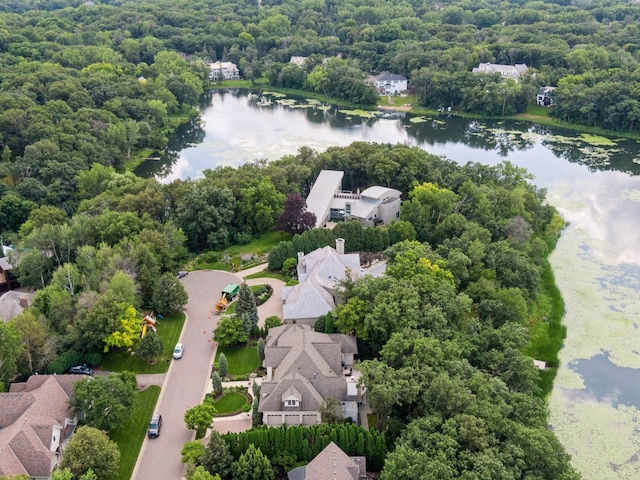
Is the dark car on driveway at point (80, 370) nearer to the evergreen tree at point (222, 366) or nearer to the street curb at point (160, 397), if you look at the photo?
the street curb at point (160, 397)

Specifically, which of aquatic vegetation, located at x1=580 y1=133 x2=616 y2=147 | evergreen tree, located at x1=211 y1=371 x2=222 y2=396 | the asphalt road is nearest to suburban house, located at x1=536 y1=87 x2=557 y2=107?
aquatic vegetation, located at x1=580 y1=133 x2=616 y2=147

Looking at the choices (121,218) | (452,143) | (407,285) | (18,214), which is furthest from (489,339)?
(452,143)

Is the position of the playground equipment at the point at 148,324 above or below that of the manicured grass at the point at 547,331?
above

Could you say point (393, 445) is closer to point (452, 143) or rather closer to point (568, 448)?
point (568, 448)

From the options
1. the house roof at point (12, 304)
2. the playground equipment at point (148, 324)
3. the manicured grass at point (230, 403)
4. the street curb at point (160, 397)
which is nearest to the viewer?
the street curb at point (160, 397)

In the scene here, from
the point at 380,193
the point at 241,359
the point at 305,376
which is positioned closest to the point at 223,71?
the point at 380,193

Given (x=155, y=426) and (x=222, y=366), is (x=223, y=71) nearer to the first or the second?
(x=222, y=366)

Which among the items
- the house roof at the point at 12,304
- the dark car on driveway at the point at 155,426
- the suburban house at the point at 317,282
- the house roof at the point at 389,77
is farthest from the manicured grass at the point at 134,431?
the house roof at the point at 389,77
